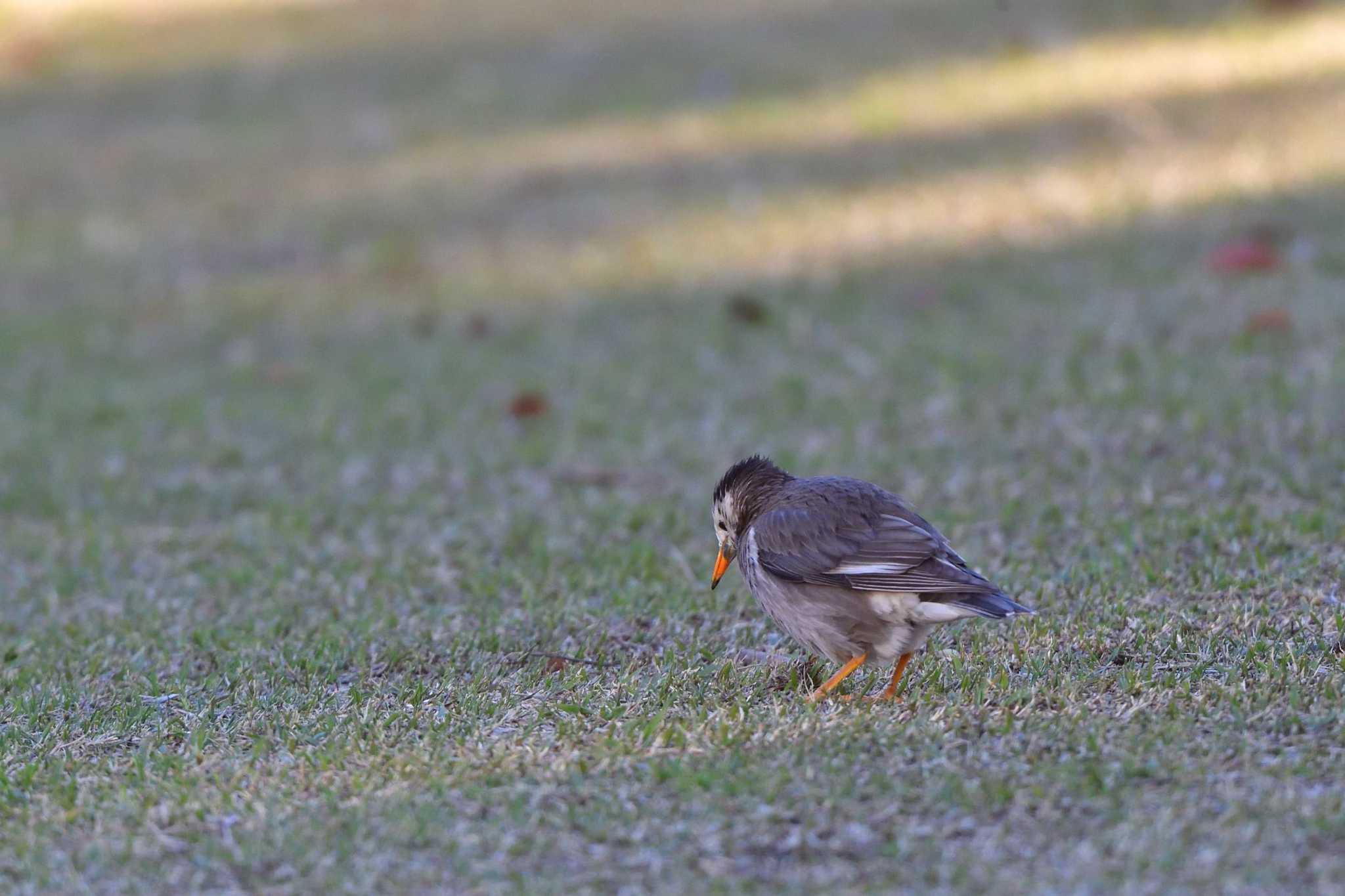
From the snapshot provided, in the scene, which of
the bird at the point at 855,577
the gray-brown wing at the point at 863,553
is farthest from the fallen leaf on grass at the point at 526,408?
the gray-brown wing at the point at 863,553

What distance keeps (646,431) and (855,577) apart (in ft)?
12.6

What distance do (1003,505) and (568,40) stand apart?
956cm

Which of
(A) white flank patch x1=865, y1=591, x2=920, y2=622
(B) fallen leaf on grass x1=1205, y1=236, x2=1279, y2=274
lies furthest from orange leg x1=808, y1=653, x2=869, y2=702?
(B) fallen leaf on grass x1=1205, y1=236, x2=1279, y2=274

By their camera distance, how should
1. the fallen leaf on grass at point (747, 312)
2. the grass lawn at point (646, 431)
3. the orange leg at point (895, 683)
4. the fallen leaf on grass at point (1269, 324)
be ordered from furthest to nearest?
the fallen leaf on grass at point (747, 312)
the fallen leaf on grass at point (1269, 324)
the orange leg at point (895, 683)
the grass lawn at point (646, 431)

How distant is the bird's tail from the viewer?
3.91 metres

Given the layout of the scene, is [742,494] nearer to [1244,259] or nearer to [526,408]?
[526,408]

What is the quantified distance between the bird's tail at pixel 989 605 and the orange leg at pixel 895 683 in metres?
0.35

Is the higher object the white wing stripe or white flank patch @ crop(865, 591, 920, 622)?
the white wing stripe

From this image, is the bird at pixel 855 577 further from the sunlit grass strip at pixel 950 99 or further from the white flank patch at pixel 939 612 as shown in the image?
the sunlit grass strip at pixel 950 99

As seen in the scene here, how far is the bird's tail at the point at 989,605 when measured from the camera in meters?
3.91

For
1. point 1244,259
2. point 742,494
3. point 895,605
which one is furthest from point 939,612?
point 1244,259

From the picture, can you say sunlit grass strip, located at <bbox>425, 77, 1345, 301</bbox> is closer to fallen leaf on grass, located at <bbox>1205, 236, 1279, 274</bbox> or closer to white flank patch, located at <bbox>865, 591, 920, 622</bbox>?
fallen leaf on grass, located at <bbox>1205, 236, 1279, 274</bbox>

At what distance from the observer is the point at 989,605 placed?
3.95 meters

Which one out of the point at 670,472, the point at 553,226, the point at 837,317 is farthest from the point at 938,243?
the point at 670,472
